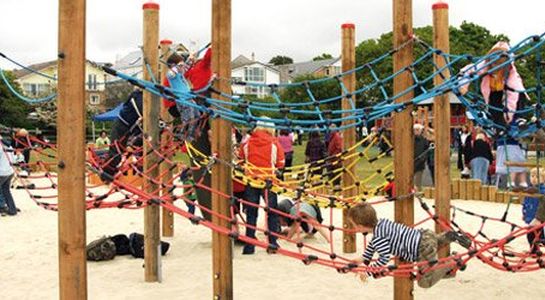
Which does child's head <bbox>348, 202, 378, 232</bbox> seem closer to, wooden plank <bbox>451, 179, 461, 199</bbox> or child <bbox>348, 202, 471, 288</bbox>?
child <bbox>348, 202, 471, 288</bbox>

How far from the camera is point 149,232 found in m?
6.25

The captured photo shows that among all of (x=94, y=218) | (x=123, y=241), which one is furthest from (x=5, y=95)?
(x=123, y=241)

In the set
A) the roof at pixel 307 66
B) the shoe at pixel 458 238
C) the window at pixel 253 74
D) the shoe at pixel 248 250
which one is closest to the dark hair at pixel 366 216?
the shoe at pixel 458 238

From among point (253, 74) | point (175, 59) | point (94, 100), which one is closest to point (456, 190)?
point (175, 59)

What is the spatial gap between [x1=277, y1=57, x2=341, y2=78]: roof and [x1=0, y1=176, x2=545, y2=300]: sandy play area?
243 ft

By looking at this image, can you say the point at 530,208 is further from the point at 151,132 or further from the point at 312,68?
the point at 312,68

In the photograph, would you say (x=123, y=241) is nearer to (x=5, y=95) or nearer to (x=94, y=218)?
(x=94, y=218)

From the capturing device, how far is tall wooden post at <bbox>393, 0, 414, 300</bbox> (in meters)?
4.91

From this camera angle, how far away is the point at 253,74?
8081 centimetres

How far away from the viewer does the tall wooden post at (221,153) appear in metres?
4.79

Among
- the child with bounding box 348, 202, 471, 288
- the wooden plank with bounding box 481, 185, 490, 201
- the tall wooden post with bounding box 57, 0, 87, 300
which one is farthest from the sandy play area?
the wooden plank with bounding box 481, 185, 490, 201

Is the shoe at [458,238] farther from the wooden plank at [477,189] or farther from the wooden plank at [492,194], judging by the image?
the wooden plank at [477,189]

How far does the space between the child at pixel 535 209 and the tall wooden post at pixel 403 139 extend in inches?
41.5

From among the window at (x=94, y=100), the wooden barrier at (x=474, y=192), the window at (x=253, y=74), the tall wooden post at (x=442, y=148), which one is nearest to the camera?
the tall wooden post at (x=442, y=148)
